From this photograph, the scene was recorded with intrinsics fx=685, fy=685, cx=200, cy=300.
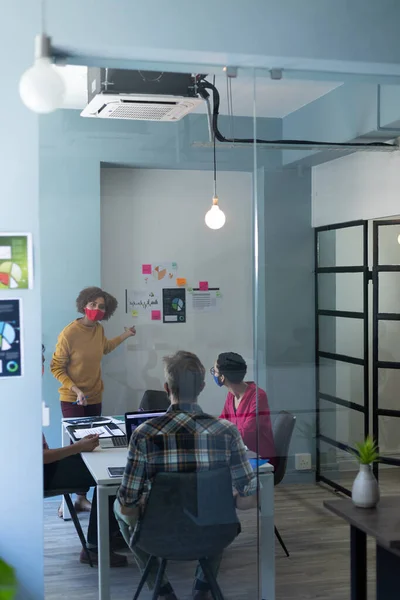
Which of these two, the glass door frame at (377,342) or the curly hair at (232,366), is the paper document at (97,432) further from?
the glass door frame at (377,342)

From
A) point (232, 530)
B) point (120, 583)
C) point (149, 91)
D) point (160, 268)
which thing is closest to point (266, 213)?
point (160, 268)

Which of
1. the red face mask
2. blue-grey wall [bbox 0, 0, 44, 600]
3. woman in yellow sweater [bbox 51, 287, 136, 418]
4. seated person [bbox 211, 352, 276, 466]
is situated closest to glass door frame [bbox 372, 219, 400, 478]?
seated person [bbox 211, 352, 276, 466]

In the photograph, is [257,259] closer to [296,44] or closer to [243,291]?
[243,291]

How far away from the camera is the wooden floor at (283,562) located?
2711mm

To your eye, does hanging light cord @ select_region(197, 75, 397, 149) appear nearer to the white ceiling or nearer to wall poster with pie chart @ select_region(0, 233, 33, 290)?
the white ceiling

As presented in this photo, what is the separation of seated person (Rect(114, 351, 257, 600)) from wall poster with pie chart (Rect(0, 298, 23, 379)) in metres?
0.55

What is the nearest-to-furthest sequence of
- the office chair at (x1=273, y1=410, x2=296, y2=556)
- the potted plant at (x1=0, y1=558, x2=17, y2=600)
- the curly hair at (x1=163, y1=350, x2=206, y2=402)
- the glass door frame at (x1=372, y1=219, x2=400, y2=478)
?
the potted plant at (x1=0, y1=558, x2=17, y2=600), the curly hair at (x1=163, y1=350, x2=206, y2=402), the office chair at (x1=273, y1=410, x2=296, y2=556), the glass door frame at (x1=372, y1=219, x2=400, y2=478)

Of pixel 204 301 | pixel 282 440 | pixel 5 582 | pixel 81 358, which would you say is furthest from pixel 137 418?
pixel 5 582

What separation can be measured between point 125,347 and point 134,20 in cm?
128

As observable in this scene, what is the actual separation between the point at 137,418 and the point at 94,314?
1.49ft

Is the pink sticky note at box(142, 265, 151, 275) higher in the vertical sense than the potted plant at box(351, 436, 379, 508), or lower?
higher

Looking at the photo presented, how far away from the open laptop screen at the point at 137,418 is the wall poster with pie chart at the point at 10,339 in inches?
18.8

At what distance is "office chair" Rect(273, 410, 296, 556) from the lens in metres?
2.97

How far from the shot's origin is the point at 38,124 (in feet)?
8.73
